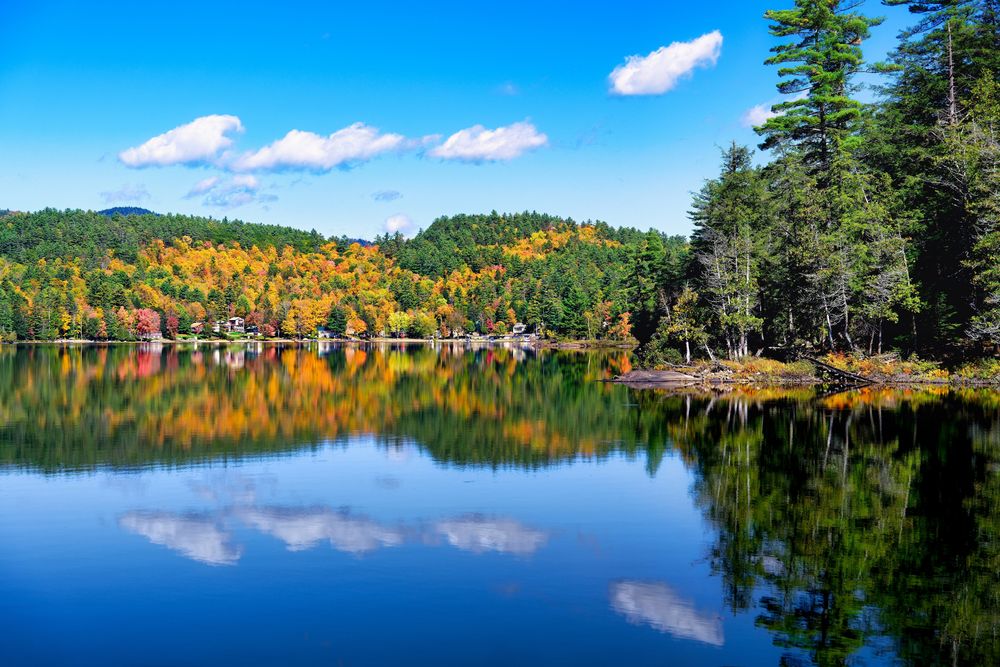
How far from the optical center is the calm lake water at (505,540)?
14594 mm

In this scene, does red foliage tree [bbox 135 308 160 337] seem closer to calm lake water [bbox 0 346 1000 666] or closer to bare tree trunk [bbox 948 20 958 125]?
calm lake water [bbox 0 346 1000 666]

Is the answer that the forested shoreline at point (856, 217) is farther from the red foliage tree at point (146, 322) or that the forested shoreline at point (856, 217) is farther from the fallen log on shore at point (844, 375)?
the red foliage tree at point (146, 322)

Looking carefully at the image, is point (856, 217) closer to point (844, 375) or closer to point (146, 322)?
point (844, 375)

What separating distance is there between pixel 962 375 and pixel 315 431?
42536 mm

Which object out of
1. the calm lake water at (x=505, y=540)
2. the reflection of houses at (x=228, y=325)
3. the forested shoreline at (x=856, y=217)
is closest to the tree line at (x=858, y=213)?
the forested shoreline at (x=856, y=217)

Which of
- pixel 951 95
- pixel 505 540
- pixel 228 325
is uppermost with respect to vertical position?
pixel 951 95

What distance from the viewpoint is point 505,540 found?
Answer: 68.2 ft

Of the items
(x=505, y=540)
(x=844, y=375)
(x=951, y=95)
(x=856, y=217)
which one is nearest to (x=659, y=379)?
(x=844, y=375)

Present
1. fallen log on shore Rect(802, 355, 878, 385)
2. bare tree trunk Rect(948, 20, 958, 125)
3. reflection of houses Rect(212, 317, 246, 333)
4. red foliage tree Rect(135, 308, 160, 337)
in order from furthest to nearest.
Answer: reflection of houses Rect(212, 317, 246, 333)
red foliage tree Rect(135, 308, 160, 337)
bare tree trunk Rect(948, 20, 958, 125)
fallen log on shore Rect(802, 355, 878, 385)

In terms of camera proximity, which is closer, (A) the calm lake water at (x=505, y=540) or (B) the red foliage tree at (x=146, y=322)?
(A) the calm lake water at (x=505, y=540)

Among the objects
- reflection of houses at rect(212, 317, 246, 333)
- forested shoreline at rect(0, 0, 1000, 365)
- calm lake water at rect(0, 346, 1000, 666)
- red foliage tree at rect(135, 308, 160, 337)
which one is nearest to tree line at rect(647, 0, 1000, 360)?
forested shoreline at rect(0, 0, 1000, 365)

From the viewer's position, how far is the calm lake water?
1459 cm

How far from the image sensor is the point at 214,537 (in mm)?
21000

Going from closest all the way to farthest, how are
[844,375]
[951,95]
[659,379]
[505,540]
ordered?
[505,540] < [844,375] < [951,95] < [659,379]
